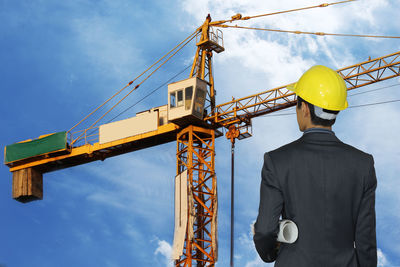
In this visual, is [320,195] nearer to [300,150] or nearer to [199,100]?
[300,150]

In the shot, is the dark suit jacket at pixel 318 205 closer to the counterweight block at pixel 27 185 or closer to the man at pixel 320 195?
the man at pixel 320 195

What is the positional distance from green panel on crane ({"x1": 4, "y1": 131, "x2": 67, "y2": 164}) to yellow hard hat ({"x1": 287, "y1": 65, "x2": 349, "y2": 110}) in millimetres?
46671

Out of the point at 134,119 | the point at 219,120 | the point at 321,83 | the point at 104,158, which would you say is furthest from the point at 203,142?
the point at 321,83

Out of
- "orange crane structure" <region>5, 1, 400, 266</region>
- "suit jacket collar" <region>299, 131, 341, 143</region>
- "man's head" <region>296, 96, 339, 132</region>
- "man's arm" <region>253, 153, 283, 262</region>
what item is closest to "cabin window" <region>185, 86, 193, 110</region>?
"orange crane structure" <region>5, 1, 400, 266</region>

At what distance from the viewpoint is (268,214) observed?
4.39 m

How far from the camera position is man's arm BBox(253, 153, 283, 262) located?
4.38 metres

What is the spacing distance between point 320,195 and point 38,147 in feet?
160

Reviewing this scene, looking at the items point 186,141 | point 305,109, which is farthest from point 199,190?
point 305,109

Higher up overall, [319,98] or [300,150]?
[319,98]

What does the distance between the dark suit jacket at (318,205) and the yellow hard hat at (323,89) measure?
0.79 ft

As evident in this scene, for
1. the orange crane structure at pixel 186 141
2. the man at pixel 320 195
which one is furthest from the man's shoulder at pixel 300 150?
the orange crane structure at pixel 186 141

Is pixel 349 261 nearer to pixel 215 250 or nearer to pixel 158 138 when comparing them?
pixel 215 250

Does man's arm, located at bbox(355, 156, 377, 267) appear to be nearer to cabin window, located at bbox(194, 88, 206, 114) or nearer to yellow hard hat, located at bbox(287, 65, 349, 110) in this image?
yellow hard hat, located at bbox(287, 65, 349, 110)

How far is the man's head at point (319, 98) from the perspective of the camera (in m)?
4.68
